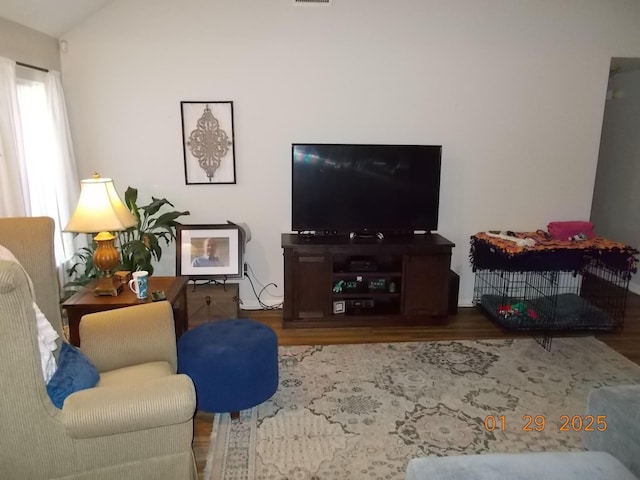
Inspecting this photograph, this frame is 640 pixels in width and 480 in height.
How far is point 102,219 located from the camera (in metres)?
2.48

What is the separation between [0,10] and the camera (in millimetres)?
2775

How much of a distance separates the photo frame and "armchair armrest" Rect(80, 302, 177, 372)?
1403 millimetres

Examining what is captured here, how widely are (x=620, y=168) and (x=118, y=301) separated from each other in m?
5.21

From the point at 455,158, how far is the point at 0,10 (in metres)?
3.41

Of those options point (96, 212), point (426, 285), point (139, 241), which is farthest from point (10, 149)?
point (426, 285)

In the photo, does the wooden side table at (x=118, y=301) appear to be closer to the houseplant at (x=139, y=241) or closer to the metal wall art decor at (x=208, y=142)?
the houseplant at (x=139, y=241)

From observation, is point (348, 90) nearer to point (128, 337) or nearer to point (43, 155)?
point (43, 155)

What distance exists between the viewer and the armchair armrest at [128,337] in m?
2.20

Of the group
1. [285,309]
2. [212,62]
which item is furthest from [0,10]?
[285,309]

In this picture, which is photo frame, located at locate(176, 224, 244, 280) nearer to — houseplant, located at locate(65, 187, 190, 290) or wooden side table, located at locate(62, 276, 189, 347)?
houseplant, located at locate(65, 187, 190, 290)

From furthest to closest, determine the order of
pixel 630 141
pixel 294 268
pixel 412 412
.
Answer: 1. pixel 630 141
2. pixel 294 268
3. pixel 412 412

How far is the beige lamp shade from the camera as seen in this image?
2.46m

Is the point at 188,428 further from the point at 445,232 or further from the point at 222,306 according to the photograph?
the point at 445,232
